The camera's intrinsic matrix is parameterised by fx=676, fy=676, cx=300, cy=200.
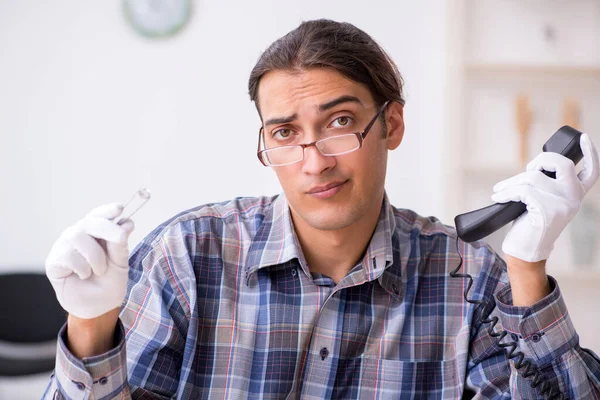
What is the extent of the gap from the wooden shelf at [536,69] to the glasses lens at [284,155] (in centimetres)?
168

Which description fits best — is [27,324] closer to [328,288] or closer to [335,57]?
[328,288]

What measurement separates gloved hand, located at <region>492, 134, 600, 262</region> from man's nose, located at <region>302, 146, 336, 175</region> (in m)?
0.35

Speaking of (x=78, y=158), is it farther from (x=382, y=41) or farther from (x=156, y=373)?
(x=156, y=373)

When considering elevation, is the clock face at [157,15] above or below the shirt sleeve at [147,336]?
above

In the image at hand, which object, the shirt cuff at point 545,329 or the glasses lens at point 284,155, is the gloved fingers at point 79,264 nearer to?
the glasses lens at point 284,155

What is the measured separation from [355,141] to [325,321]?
1.27 ft

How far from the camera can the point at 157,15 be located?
2.96m

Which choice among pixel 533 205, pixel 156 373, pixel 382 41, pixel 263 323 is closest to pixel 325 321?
pixel 263 323

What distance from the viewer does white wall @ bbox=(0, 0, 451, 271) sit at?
2.99 m

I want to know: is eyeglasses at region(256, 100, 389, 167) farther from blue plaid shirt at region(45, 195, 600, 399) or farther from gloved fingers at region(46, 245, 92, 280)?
gloved fingers at region(46, 245, 92, 280)

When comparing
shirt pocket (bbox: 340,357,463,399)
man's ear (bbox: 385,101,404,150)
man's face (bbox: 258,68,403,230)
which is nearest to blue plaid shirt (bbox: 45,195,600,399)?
shirt pocket (bbox: 340,357,463,399)

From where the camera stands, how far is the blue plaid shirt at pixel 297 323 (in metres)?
1.37

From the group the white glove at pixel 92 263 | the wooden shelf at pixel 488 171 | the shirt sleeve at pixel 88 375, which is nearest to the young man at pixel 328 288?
the shirt sleeve at pixel 88 375

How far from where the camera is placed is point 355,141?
4.69ft
